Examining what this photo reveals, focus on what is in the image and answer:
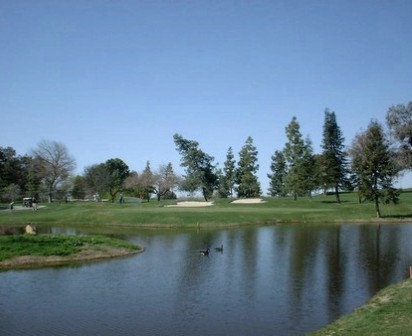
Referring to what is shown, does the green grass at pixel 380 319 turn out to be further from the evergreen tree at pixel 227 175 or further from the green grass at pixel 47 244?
the evergreen tree at pixel 227 175

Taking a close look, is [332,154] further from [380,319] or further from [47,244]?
[380,319]

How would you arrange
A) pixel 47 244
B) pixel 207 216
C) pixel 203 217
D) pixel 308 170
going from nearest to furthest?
pixel 47 244
pixel 203 217
pixel 207 216
pixel 308 170

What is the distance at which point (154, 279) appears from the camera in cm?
3038

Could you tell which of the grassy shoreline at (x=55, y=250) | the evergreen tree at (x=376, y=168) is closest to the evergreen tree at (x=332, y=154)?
the evergreen tree at (x=376, y=168)

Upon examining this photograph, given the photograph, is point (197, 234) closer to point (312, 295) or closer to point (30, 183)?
point (312, 295)

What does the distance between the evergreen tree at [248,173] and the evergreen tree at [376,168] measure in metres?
41.6

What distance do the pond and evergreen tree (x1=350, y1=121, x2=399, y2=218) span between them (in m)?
21.2

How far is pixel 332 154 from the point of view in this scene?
9356 centimetres

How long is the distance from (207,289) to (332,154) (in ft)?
234

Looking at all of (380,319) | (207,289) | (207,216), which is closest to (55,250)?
(207,289)

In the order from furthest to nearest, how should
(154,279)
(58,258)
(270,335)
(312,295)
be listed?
(58,258) < (154,279) < (312,295) < (270,335)

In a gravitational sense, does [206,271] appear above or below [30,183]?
below

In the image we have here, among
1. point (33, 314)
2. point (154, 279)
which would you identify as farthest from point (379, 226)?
point (33, 314)

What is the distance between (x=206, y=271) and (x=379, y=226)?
33917 mm
